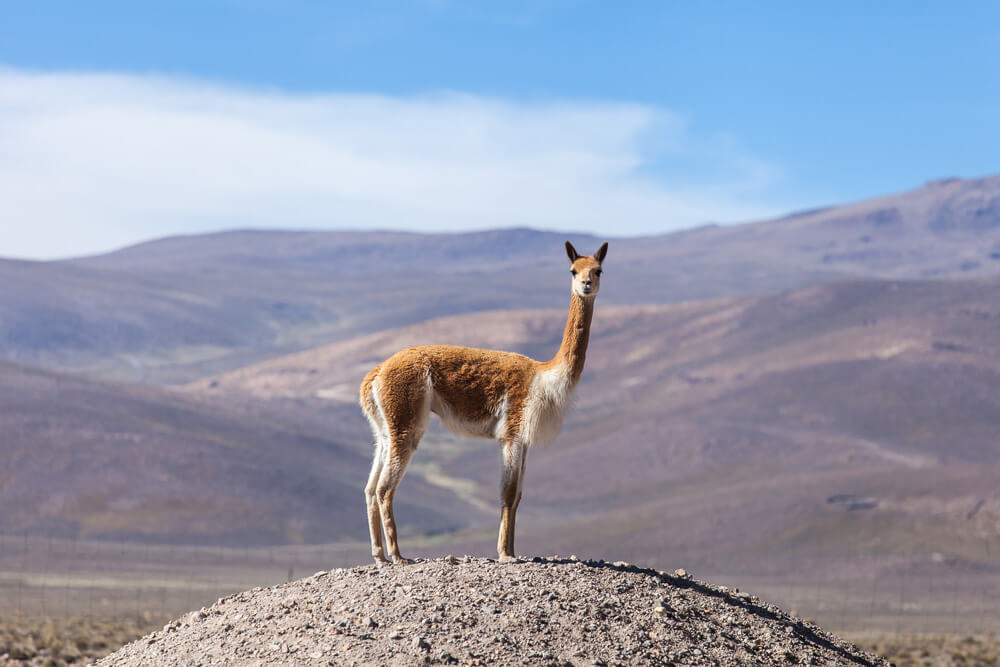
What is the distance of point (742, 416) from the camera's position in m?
115

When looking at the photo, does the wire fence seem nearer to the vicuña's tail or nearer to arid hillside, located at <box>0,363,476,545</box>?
arid hillside, located at <box>0,363,476,545</box>

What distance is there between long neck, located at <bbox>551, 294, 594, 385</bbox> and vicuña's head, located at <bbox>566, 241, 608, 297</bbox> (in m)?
0.13

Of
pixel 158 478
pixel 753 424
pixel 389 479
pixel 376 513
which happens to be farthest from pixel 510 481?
pixel 753 424

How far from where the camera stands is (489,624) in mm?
10812

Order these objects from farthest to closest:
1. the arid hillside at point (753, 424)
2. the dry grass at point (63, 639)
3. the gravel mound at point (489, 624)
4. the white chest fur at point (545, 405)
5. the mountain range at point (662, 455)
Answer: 1. the mountain range at point (662, 455)
2. the arid hillside at point (753, 424)
3. the dry grass at point (63, 639)
4. the white chest fur at point (545, 405)
5. the gravel mound at point (489, 624)

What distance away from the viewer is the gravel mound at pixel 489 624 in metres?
10.5

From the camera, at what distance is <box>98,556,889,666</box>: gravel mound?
10.5 meters

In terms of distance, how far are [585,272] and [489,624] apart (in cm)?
378

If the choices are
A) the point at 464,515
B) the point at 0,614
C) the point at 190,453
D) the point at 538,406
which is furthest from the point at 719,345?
the point at 538,406

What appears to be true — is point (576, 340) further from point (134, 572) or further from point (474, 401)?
point (134, 572)

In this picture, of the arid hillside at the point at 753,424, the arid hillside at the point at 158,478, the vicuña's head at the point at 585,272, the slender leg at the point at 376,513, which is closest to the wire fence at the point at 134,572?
the arid hillside at the point at 158,478

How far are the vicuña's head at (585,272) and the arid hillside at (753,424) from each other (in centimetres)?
6077

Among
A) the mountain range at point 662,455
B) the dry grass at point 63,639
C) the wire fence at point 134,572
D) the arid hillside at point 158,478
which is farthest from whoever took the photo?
the arid hillside at point 158,478

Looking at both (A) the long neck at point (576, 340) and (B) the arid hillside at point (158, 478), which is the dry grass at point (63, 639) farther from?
(B) the arid hillside at point (158, 478)
